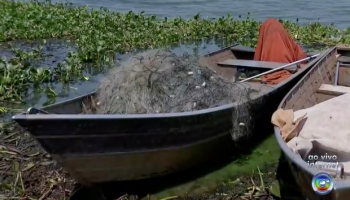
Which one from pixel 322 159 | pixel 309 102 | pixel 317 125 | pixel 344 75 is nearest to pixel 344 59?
pixel 344 75

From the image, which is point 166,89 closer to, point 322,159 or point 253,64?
point 322,159

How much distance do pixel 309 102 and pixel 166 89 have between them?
6.23 feet

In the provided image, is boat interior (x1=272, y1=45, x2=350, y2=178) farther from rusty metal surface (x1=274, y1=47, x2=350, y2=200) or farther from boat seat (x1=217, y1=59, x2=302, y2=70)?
boat seat (x1=217, y1=59, x2=302, y2=70)

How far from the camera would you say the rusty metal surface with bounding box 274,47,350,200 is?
13.1ft

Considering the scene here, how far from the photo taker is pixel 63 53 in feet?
38.2

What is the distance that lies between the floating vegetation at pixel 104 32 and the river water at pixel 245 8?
3997 millimetres

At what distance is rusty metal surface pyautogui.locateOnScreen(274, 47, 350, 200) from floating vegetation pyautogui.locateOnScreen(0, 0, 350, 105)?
4.23 metres

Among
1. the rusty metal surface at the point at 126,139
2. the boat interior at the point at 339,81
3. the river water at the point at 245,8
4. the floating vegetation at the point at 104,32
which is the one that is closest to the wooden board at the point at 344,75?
the boat interior at the point at 339,81

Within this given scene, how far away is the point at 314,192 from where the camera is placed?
421cm

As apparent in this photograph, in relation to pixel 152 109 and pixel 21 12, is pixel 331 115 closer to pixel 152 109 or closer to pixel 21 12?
pixel 152 109

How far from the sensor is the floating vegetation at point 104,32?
10.8 metres

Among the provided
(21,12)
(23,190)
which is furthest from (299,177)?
(21,12)

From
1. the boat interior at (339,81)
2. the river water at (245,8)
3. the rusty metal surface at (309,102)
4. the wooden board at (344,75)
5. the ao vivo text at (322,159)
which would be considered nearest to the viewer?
the rusty metal surface at (309,102)

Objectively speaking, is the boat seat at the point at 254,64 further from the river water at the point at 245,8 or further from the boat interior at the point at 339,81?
the river water at the point at 245,8
